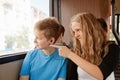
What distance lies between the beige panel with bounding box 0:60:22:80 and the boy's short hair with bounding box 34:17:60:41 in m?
0.37

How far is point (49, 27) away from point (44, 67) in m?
0.35

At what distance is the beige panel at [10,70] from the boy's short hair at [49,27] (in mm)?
367

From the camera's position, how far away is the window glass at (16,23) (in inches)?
74.1

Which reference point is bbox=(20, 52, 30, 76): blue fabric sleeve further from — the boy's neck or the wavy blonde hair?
the wavy blonde hair

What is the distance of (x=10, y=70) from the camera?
1.77m

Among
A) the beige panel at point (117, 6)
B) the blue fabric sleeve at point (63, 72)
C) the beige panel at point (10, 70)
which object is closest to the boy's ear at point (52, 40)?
the blue fabric sleeve at point (63, 72)

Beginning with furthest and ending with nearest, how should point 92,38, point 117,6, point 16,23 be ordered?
point 117,6, point 16,23, point 92,38

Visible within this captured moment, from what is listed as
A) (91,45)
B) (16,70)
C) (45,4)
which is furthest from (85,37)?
(45,4)

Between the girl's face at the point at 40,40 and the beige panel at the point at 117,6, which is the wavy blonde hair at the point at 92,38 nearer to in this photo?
the girl's face at the point at 40,40

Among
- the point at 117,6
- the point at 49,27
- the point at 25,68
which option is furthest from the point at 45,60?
the point at 117,6

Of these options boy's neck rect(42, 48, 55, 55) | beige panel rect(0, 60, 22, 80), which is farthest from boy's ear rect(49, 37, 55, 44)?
beige panel rect(0, 60, 22, 80)

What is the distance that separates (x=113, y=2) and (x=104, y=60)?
2.51 m

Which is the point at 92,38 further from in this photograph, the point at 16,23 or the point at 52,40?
the point at 16,23

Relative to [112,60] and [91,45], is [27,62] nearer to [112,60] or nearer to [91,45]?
[91,45]
